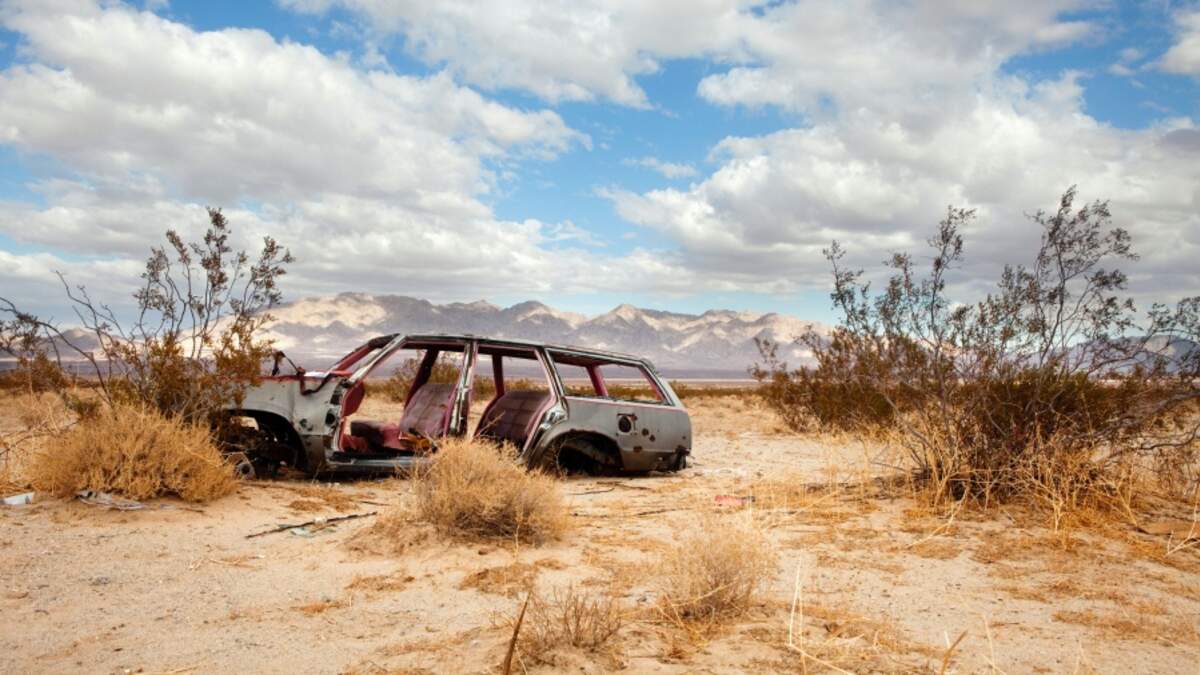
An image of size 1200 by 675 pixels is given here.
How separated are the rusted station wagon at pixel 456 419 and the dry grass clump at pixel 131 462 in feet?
3.00

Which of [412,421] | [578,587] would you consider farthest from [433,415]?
[578,587]

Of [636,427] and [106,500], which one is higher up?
[636,427]

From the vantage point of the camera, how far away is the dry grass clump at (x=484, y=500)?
5969mm

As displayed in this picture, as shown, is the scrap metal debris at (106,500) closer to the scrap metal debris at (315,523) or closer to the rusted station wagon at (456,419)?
the scrap metal debris at (315,523)

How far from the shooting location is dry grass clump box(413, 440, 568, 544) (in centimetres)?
597

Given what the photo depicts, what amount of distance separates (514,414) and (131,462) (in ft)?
13.7

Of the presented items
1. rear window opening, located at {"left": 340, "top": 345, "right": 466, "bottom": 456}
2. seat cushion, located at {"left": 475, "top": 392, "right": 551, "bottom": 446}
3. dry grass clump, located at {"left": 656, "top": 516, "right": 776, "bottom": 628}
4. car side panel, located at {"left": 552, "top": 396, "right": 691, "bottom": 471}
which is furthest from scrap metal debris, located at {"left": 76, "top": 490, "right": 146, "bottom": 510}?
dry grass clump, located at {"left": 656, "top": 516, "right": 776, "bottom": 628}

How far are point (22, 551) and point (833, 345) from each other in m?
15.5

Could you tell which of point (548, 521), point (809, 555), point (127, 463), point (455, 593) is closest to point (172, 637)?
point (455, 593)

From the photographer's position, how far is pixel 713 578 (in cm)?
414

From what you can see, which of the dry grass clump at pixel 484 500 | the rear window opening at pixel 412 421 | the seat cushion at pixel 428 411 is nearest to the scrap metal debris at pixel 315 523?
the dry grass clump at pixel 484 500

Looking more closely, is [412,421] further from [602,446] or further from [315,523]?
[315,523]

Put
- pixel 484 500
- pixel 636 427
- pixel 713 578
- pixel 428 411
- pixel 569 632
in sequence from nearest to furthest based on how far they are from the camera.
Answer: pixel 569 632 → pixel 713 578 → pixel 484 500 → pixel 428 411 → pixel 636 427

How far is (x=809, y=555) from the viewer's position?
586cm
